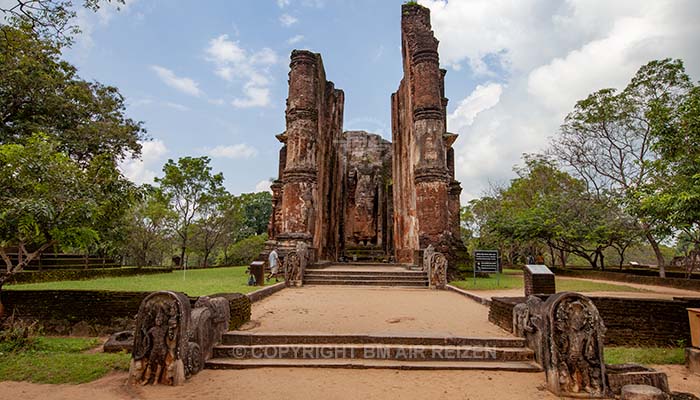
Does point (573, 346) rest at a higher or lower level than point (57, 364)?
higher

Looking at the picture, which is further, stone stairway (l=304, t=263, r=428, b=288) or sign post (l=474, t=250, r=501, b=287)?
stone stairway (l=304, t=263, r=428, b=288)

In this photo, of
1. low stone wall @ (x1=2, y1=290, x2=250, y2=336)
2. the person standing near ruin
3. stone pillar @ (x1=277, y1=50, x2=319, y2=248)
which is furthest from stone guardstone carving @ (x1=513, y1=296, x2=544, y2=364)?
A: stone pillar @ (x1=277, y1=50, x2=319, y2=248)

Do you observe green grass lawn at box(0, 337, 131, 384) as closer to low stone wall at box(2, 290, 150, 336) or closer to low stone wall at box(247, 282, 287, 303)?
low stone wall at box(2, 290, 150, 336)

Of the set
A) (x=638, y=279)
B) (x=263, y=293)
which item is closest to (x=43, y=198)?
(x=263, y=293)

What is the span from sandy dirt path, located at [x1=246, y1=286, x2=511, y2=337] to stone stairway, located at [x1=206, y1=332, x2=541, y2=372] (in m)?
0.27

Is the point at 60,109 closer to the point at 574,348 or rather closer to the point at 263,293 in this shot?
the point at 263,293

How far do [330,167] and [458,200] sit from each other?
680cm

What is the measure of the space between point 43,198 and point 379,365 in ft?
19.9

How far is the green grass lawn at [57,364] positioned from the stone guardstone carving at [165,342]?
755 millimetres

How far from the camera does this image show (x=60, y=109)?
54.1ft

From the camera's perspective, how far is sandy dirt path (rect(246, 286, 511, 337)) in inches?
226

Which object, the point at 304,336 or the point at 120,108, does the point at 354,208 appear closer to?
the point at 120,108

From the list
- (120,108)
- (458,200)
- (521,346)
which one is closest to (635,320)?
(521,346)

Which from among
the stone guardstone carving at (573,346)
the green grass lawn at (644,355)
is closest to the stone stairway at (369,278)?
the green grass lawn at (644,355)
